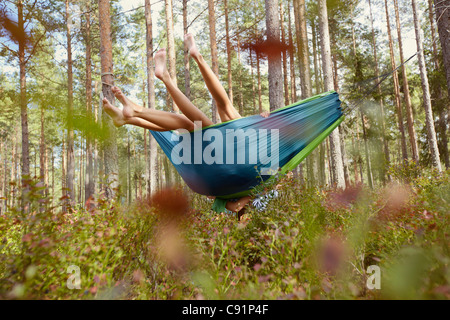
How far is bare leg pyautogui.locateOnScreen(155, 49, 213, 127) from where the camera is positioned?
2219mm

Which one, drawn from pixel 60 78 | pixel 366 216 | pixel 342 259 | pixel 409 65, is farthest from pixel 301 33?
pixel 409 65

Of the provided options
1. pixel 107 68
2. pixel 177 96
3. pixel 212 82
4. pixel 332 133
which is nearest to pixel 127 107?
pixel 177 96

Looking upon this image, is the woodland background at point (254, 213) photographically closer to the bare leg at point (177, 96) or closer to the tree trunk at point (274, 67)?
the tree trunk at point (274, 67)

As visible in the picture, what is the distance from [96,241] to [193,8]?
33.5ft

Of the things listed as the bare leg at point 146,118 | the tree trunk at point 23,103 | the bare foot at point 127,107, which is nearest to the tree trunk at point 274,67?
the bare leg at point 146,118

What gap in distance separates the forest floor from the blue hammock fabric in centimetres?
33

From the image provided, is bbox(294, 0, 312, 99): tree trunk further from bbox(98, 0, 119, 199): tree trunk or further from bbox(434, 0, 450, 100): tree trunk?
bbox(98, 0, 119, 199): tree trunk

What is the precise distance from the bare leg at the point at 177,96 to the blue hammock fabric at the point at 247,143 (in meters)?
0.12

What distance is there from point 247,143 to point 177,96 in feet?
2.43

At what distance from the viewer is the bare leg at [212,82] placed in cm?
223

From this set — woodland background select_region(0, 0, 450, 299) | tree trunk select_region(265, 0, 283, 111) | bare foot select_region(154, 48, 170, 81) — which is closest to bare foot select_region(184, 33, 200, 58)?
bare foot select_region(154, 48, 170, 81)

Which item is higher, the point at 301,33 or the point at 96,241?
the point at 301,33
